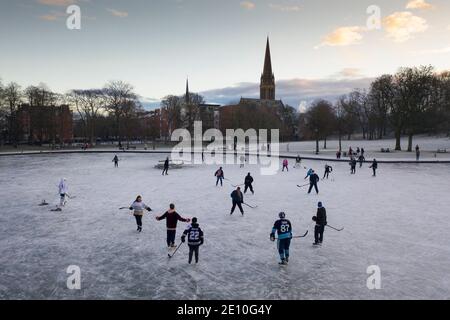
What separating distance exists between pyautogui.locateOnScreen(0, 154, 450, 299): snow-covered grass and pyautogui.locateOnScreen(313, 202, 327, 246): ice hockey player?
286mm

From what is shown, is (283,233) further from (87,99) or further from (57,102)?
(57,102)

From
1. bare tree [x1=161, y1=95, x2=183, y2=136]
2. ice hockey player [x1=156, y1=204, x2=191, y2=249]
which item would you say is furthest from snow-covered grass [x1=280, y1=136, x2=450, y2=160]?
ice hockey player [x1=156, y1=204, x2=191, y2=249]

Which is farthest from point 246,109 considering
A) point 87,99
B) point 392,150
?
point 392,150

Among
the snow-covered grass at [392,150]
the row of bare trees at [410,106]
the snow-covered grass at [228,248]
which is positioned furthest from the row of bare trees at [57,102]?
the snow-covered grass at [228,248]

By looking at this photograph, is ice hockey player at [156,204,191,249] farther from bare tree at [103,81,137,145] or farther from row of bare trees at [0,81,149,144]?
bare tree at [103,81,137,145]

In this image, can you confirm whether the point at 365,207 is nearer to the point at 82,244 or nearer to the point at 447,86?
the point at 82,244

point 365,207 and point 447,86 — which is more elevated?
point 447,86

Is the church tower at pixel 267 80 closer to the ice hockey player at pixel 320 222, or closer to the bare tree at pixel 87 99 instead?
the bare tree at pixel 87 99

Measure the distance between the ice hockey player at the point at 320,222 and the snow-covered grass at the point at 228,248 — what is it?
0.29m
